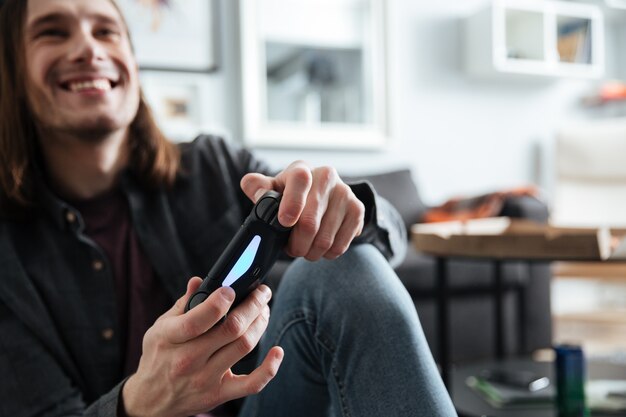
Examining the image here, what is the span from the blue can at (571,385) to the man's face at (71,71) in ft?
2.59

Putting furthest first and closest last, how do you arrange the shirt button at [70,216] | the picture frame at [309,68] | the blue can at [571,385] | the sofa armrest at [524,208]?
the picture frame at [309,68], the sofa armrest at [524,208], the blue can at [571,385], the shirt button at [70,216]

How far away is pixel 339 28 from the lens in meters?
2.76

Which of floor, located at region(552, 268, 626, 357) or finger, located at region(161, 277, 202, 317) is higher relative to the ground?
finger, located at region(161, 277, 202, 317)

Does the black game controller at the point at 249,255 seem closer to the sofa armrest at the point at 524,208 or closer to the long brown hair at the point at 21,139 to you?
the long brown hair at the point at 21,139

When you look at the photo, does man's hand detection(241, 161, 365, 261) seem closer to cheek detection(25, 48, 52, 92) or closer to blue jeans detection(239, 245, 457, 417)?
blue jeans detection(239, 245, 457, 417)

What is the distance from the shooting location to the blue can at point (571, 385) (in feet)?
3.22

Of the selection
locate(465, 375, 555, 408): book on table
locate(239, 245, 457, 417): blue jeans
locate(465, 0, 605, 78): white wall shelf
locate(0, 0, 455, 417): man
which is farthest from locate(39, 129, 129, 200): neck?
locate(465, 0, 605, 78): white wall shelf

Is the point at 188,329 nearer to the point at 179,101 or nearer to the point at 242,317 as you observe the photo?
Result: the point at 242,317

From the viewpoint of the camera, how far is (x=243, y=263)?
0.53 metres

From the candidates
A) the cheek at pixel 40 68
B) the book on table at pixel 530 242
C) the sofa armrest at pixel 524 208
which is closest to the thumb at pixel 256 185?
the cheek at pixel 40 68

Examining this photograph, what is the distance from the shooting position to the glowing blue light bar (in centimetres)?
51

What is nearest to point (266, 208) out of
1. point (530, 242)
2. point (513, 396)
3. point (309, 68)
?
point (530, 242)

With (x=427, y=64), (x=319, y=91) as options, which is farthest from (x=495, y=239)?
(x=427, y=64)

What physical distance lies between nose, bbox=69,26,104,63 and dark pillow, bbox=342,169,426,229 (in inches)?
61.9
